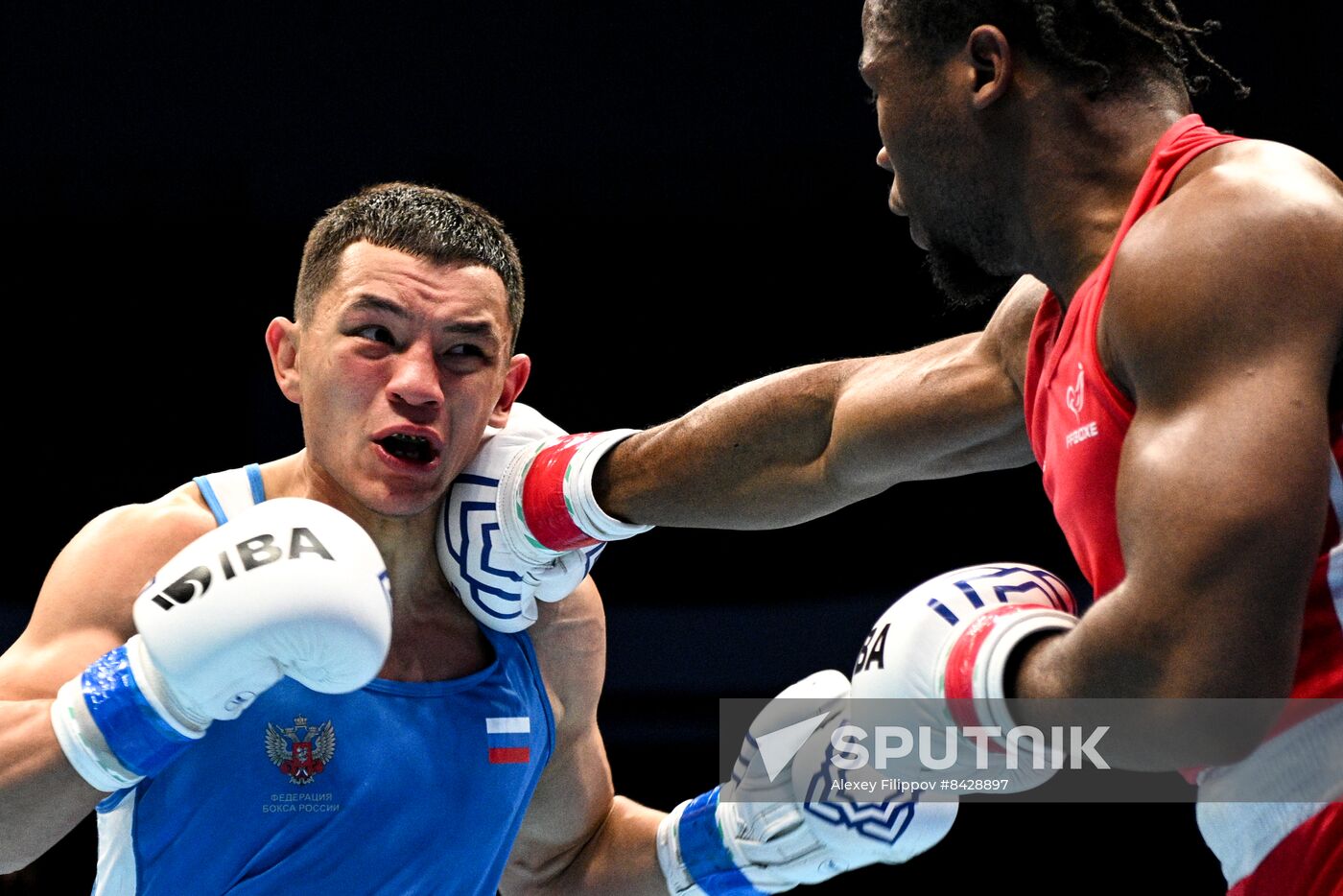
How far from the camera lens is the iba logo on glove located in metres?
2.13

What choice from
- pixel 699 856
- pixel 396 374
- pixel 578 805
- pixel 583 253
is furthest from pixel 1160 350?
pixel 583 253

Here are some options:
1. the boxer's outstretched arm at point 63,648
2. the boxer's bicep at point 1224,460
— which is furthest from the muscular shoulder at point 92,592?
the boxer's bicep at point 1224,460

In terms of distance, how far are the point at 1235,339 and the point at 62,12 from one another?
18.2 feet

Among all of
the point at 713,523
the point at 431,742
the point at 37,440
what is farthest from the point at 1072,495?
the point at 37,440

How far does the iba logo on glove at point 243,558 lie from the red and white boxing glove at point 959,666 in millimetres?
835

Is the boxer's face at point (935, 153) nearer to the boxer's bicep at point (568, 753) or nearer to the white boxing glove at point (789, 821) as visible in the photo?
the white boxing glove at point (789, 821)

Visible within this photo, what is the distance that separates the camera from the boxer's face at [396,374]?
260cm

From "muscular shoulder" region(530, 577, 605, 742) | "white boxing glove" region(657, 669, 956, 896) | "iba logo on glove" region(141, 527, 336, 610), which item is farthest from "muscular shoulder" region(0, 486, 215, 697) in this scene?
"white boxing glove" region(657, 669, 956, 896)

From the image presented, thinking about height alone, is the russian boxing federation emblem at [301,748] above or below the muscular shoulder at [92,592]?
below

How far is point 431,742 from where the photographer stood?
2641 mm

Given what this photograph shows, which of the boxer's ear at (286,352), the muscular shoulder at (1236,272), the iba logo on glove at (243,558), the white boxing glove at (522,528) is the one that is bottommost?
the white boxing glove at (522,528)

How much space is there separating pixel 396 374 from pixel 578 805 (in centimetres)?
102

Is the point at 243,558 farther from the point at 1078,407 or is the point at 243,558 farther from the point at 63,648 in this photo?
the point at 1078,407

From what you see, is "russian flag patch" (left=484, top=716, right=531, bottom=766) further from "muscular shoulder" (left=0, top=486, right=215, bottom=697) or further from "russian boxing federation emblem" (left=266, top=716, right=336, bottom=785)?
"muscular shoulder" (left=0, top=486, right=215, bottom=697)
